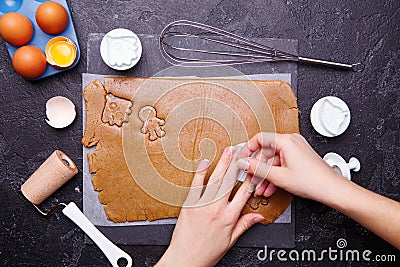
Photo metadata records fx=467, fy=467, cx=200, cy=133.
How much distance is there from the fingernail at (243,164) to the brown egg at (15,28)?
59cm

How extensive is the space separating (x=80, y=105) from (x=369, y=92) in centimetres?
73

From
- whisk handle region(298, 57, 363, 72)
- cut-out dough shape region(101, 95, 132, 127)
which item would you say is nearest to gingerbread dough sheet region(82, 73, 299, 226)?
cut-out dough shape region(101, 95, 132, 127)

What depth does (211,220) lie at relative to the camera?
3.60 feet

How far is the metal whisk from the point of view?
117cm

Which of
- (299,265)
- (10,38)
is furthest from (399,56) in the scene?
(10,38)

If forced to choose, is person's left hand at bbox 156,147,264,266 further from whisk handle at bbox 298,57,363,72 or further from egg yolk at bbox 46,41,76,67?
egg yolk at bbox 46,41,76,67

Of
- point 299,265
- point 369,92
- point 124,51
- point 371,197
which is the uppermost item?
point 124,51

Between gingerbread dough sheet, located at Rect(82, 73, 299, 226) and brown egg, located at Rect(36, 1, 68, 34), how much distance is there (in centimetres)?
16

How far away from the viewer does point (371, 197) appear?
3.39 ft

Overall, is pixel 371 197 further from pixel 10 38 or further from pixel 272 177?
pixel 10 38

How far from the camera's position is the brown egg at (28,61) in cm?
108

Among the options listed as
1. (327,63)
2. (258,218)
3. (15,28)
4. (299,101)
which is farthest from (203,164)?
(15,28)

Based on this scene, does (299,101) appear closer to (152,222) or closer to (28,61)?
(152,222)

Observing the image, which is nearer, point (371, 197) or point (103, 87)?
point (371, 197)
